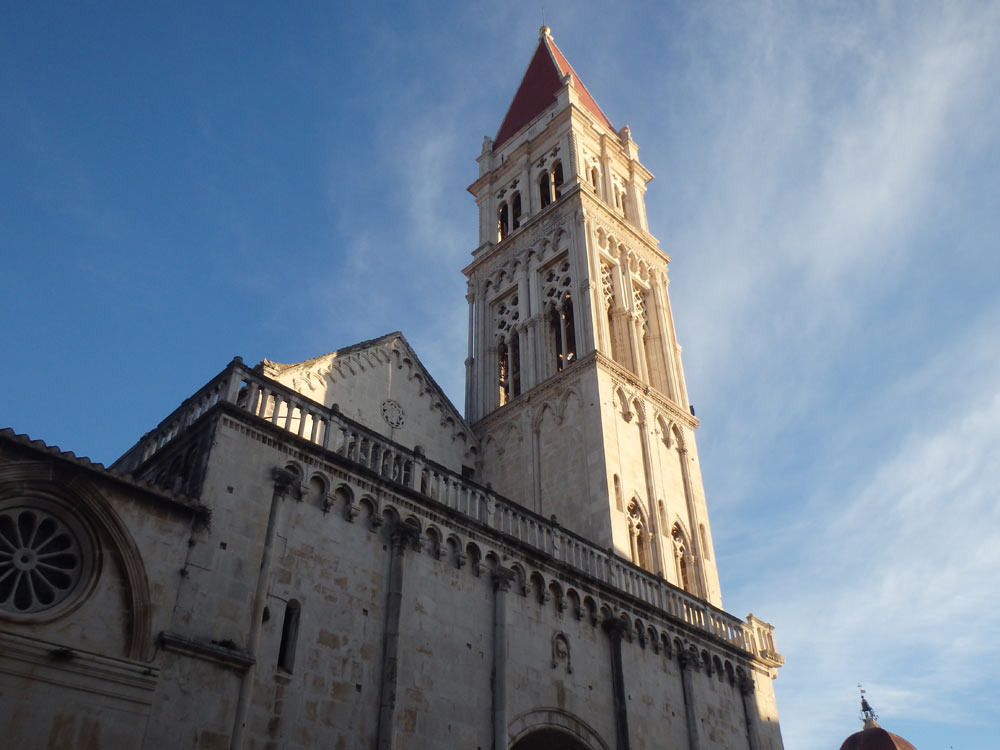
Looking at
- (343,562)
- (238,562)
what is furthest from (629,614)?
(238,562)

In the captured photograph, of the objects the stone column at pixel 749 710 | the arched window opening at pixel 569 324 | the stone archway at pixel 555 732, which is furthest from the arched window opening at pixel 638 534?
the stone archway at pixel 555 732

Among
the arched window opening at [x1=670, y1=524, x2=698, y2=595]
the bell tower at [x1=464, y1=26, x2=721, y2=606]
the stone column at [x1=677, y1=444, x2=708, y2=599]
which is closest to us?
the bell tower at [x1=464, y1=26, x2=721, y2=606]

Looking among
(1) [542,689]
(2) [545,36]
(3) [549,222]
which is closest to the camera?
(1) [542,689]

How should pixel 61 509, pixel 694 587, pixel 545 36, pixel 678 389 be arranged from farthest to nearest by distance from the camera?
pixel 545 36, pixel 678 389, pixel 694 587, pixel 61 509

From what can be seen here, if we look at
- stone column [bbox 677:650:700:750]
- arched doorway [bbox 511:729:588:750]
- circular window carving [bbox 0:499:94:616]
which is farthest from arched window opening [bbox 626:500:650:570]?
circular window carving [bbox 0:499:94:616]

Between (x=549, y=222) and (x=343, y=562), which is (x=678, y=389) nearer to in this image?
(x=549, y=222)

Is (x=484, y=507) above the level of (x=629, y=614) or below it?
above

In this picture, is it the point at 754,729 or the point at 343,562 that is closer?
the point at 343,562

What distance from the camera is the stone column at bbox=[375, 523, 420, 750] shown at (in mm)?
13336

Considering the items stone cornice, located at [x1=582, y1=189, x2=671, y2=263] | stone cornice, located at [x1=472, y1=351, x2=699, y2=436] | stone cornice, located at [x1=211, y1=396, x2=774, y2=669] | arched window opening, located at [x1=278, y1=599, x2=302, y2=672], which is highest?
stone cornice, located at [x1=582, y1=189, x2=671, y2=263]

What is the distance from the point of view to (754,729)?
824 inches

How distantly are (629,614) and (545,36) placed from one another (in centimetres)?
3064

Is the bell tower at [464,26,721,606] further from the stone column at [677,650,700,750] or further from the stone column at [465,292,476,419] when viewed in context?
the stone column at [677,650,700,750]

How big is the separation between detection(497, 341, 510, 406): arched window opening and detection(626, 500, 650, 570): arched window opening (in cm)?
639
